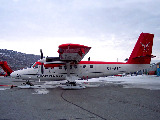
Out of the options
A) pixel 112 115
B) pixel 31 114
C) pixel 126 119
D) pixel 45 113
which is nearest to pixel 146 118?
pixel 126 119

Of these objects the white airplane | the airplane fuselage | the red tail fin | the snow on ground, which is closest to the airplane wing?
the white airplane

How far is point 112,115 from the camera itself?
5.07 meters

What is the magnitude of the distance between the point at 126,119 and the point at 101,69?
11.6 metres

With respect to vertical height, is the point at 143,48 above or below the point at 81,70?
above

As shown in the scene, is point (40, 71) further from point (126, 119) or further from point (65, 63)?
point (126, 119)

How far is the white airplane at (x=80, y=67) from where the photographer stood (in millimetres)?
14992

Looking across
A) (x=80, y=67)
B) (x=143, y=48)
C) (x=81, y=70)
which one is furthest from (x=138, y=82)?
(x=80, y=67)

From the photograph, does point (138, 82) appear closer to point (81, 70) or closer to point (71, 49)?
point (81, 70)

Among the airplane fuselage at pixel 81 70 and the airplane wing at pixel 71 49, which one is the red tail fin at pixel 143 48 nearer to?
the airplane fuselage at pixel 81 70

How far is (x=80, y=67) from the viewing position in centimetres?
1593

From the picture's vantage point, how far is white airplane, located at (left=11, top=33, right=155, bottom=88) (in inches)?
590

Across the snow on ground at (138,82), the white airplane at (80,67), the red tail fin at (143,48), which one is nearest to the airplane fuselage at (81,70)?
the white airplane at (80,67)

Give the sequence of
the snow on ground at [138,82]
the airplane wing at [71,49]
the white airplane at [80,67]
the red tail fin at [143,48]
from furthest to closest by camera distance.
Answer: the red tail fin at [143,48], the snow on ground at [138,82], the white airplane at [80,67], the airplane wing at [71,49]

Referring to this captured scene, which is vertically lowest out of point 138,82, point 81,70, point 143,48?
point 138,82
